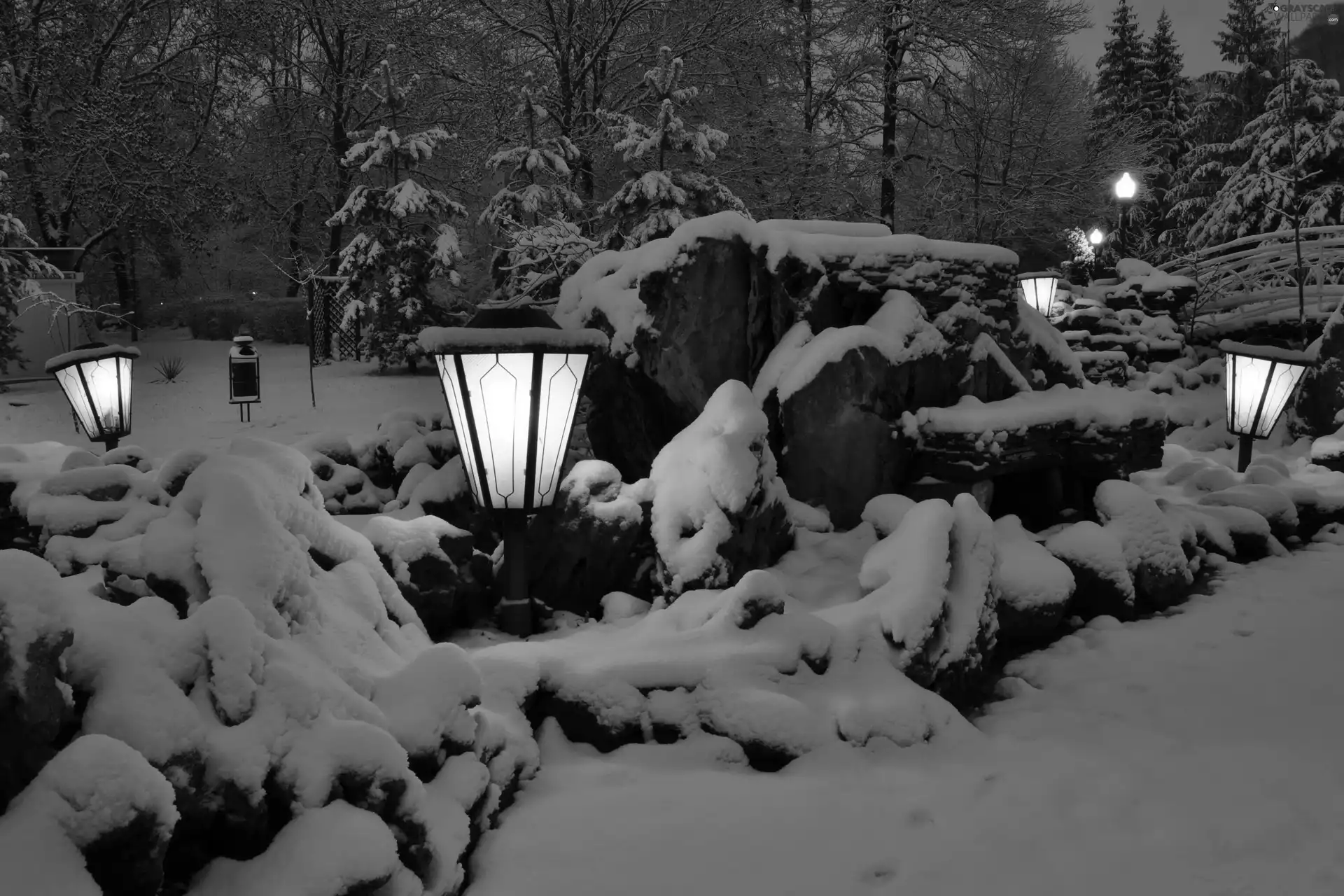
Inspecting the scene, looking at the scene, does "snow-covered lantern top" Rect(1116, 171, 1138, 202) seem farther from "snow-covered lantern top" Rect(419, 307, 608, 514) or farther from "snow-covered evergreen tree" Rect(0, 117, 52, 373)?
"snow-covered evergreen tree" Rect(0, 117, 52, 373)

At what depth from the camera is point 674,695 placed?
9.62 feet

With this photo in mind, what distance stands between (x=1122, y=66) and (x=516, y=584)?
27.6 meters

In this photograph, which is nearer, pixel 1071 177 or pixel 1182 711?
pixel 1182 711

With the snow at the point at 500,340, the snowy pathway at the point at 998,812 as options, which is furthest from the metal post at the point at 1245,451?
the snow at the point at 500,340

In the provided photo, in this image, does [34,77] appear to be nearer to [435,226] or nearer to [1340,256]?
[435,226]

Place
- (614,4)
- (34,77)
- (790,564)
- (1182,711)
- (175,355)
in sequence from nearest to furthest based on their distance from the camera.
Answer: (1182,711), (790,564), (614,4), (34,77), (175,355)

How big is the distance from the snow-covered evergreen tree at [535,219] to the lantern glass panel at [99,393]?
4.08 metres

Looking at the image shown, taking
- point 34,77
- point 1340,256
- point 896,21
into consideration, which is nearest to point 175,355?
point 34,77

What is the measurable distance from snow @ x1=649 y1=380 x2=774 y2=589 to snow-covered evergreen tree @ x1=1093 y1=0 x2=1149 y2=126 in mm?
23779

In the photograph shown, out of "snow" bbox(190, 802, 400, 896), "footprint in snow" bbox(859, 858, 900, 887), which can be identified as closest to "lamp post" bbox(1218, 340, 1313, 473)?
"footprint in snow" bbox(859, 858, 900, 887)

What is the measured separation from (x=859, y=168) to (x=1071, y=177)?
350 cm

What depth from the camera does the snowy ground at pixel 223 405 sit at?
8008 millimetres

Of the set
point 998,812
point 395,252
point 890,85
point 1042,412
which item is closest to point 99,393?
point 998,812

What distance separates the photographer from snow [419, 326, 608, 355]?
3289 mm
